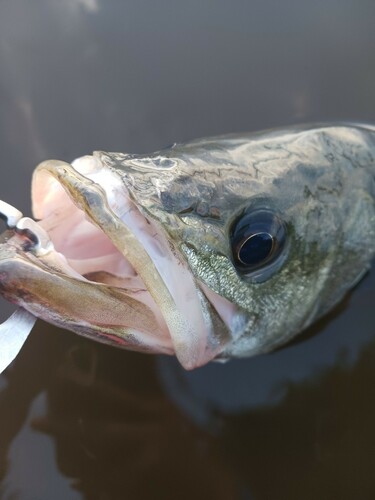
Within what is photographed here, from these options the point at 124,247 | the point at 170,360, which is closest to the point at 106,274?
the point at 124,247

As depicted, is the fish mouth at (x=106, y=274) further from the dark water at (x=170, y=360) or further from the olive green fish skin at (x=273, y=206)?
the dark water at (x=170, y=360)

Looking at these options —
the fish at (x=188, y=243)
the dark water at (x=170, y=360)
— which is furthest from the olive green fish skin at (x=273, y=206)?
the dark water at (x=170, y=360)

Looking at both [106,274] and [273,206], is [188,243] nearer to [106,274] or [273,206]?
[106,274]

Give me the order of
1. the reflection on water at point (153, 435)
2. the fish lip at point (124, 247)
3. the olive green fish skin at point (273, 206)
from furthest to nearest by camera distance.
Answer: the reflection on water at point (153, 435)
the olive green fish skin at point (273, 206)
the fish lip at point (124, 247)

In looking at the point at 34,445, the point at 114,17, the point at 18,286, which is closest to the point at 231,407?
the point at 34,445

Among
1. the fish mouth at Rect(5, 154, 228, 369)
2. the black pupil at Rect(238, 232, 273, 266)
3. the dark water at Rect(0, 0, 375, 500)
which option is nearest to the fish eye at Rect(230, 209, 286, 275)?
the black pupil at Rect(238, 232, 273, 266)

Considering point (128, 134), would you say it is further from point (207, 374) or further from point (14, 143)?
point (207, 374)
